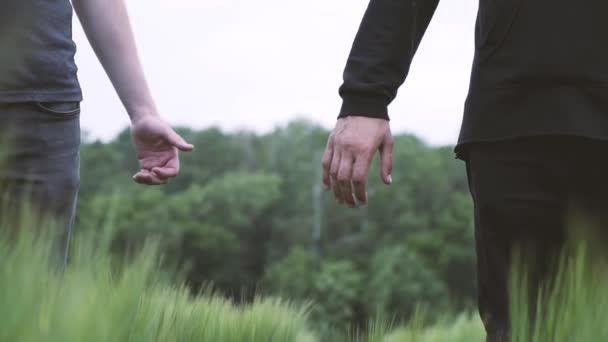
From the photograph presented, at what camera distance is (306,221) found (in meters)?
49.0

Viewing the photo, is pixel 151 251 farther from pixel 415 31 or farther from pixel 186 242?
pixel 186 242

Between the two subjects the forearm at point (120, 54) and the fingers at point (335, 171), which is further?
the forearm at point (120, 54)

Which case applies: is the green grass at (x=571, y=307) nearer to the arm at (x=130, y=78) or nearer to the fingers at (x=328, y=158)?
the fingers at (x=328, y=158)

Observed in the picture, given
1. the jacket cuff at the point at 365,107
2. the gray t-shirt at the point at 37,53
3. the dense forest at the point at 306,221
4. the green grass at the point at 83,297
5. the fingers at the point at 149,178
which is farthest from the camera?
the dense forest at the point at 306,221

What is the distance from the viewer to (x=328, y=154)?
5.84 ft

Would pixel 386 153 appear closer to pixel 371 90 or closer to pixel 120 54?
pixel 371 90

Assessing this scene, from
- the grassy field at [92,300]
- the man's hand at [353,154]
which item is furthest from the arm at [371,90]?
the grassy field at [92,300]

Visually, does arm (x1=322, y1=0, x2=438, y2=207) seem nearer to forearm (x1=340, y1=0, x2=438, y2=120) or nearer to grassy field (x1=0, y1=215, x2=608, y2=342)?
forearm (x1=340, y1=0, x2=438, y2=120)

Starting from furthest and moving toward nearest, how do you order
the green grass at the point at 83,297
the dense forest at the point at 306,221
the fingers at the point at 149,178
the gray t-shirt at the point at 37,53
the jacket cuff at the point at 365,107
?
1. the dense forest at the point at 306,221
2. the fingers at the point at 149,178
3. the jacket cuff at the point at 365,107
4. the gray t-shirt at the point at 37,53
5. the green grass at the point at 83,297

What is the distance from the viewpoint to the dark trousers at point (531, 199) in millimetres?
1599

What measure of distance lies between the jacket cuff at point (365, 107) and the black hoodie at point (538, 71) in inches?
7.0

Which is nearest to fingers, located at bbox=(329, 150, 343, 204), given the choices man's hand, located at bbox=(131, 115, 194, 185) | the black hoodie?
the black hoodie

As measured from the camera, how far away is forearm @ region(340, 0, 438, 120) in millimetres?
1852

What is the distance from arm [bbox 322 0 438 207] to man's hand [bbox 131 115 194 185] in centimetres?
38
